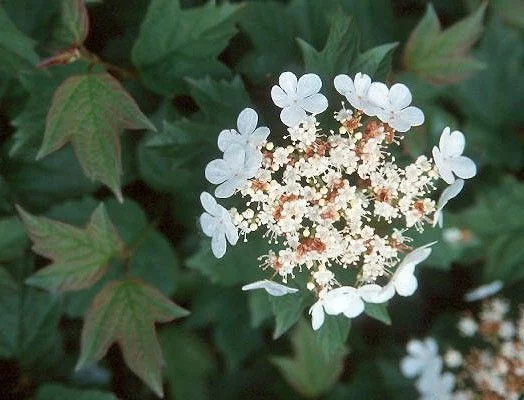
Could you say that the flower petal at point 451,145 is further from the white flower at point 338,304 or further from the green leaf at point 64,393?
the green leaf at point 64,393

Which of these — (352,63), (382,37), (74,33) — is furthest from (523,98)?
(74,33)

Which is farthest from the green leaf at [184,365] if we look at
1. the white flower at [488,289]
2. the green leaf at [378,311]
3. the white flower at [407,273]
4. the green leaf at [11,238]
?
the white flower at [407,273]

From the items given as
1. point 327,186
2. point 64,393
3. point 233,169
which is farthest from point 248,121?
point 64,393

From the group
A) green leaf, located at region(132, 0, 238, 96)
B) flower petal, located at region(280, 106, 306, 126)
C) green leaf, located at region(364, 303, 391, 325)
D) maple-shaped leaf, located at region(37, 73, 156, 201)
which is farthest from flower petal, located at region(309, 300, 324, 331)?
green leaf, located at region(132, 0, 238, 96)

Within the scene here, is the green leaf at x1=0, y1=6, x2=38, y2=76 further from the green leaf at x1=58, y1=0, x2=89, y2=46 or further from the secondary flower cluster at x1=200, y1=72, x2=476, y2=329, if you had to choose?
the secondary flower cluster at x1=200, y1=72, x2=476, y2=329

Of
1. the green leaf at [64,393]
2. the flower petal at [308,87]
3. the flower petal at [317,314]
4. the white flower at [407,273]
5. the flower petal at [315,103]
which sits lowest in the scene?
the green leaf at [64,393]

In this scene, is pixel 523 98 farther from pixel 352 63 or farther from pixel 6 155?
pixel 6 155
